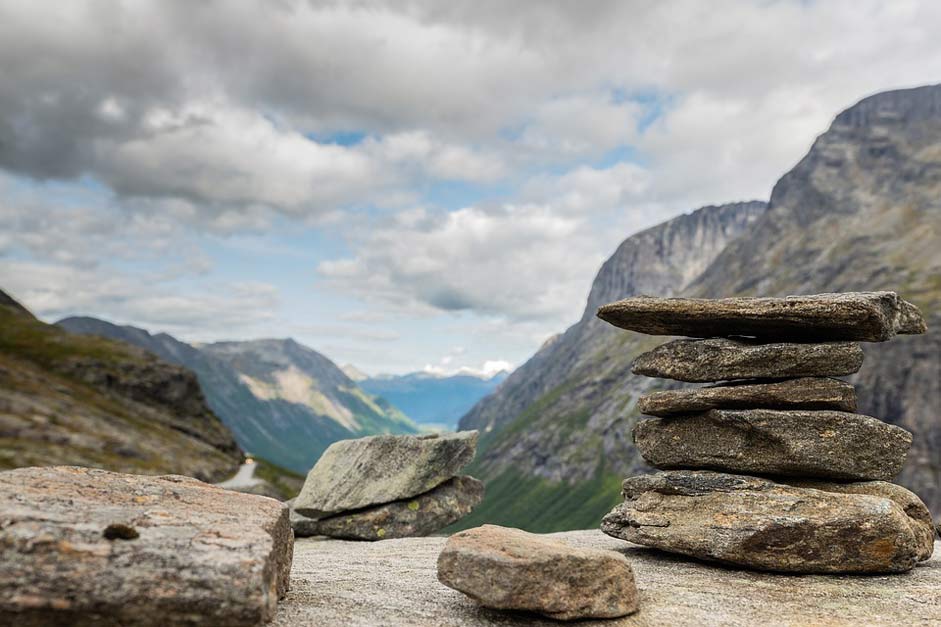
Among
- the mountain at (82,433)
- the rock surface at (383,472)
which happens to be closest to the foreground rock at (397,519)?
the rock surface at (383,472)

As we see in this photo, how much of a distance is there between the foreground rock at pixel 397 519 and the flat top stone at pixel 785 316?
Answer: 18.8 metres

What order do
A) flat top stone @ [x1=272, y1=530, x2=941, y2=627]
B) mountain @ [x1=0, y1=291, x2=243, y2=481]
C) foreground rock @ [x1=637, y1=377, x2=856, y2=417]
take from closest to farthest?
1. flat top stone @ [x1=272, y1=530, x2=941, y2=627]
2. foreground rock @ [x1=637, y1=377, x2=856, y2=417]
3. mountain @ [x1=0, y1=291, x2=243, y2=481]

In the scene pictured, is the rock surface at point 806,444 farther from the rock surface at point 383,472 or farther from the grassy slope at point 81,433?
the grassy slope at point 81,433

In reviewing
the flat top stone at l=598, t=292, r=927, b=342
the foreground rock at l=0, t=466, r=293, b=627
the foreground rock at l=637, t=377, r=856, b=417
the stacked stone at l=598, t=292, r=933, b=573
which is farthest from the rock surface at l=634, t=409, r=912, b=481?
the foreground rock at l=0, t=466, r=293, b=627

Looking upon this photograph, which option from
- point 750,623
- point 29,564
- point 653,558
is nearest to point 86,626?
point 29,564

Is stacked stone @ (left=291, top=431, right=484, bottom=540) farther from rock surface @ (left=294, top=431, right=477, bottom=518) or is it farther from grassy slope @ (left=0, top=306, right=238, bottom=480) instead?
grassy slope @ (left=0, top=306, right=238, bottom=480)

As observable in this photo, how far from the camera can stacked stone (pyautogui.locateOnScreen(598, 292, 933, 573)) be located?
974 inches

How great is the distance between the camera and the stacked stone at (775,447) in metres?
→ 24.8

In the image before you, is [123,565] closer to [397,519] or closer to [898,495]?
[397,519]

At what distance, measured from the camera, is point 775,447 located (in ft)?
89.5

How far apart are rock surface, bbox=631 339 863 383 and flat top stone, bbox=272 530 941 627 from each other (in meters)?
8.16

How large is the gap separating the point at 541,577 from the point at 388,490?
24.0 m

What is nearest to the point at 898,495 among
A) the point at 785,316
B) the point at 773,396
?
the point at 773,396

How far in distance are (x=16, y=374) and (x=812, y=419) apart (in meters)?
198
